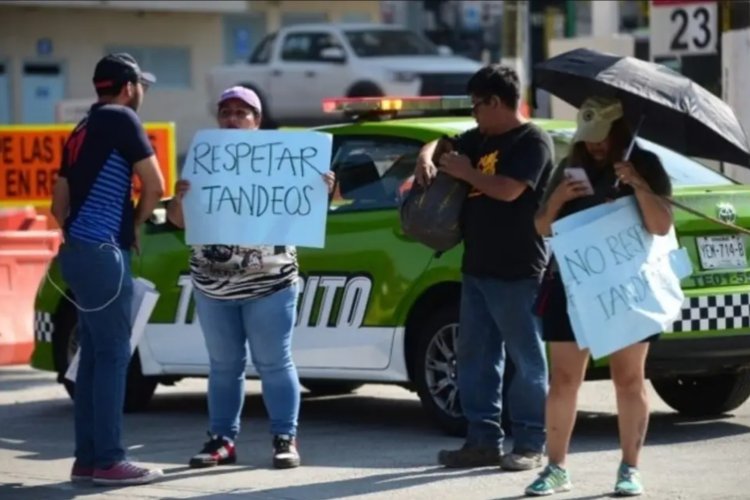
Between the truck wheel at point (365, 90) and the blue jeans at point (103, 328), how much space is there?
24.4 metres

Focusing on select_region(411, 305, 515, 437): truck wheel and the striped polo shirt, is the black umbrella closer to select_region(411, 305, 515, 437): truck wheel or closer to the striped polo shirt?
the striped polo shirt

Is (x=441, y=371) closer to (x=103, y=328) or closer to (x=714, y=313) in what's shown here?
(x=714, y=313)

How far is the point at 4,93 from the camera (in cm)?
3641

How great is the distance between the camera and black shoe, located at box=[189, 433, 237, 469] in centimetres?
858

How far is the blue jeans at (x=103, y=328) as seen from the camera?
8047mm

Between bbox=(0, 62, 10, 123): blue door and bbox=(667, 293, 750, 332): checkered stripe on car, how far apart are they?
1120 inches

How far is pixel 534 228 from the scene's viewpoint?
8.17m

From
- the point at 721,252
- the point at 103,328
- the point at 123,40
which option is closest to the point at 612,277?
the point at 721,252

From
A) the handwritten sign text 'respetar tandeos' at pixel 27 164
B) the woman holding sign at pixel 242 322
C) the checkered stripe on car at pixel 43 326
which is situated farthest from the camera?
the handwritten sign text 'respetar tandeos' at pixel 27 164

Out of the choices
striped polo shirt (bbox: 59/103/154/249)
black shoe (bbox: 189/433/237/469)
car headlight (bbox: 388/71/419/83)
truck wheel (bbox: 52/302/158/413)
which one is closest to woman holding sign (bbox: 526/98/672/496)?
black shoe (bbox: 189/433/237/469)

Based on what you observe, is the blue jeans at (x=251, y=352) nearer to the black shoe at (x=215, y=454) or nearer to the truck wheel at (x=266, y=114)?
the black shoe at (x=215, y=454)

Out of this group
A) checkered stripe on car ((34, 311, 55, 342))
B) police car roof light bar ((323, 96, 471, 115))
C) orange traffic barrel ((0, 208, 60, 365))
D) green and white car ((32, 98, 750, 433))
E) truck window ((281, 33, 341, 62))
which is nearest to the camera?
green and white car ((32, 98, 750, 433))

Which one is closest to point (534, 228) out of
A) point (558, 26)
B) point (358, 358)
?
point (358, 358)

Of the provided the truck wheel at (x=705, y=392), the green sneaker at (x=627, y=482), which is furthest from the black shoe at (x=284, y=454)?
the truck wheel at (x=705, y=392)
